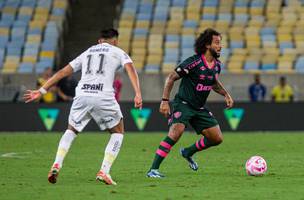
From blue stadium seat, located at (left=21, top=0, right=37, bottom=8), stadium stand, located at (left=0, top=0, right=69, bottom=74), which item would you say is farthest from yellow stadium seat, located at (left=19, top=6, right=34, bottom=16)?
blue stadium seat, located at (left=21, top=0, right=37, bottom=8)

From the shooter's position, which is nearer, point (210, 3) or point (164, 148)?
point (164, 148)

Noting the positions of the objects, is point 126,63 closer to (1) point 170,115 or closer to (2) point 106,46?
(2) point 106,46

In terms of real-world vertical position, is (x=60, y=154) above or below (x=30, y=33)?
above

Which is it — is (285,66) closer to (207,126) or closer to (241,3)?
(241,3)

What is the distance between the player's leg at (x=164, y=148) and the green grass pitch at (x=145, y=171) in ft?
0.63

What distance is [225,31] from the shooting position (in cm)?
3762

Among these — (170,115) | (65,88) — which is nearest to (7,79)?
(65,88)

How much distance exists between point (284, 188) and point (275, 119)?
17.3 m

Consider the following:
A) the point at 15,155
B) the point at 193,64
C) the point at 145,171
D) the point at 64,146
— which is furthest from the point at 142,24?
the point at 64,146

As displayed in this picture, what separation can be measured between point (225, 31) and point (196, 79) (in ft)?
75.5

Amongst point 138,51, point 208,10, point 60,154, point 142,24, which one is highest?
point 60,154

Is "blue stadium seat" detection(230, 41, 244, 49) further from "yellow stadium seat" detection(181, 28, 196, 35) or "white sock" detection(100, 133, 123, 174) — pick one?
"white sock" detection(100, 133, 123, 174)

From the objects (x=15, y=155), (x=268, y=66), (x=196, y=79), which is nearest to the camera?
(x=196, y=79)

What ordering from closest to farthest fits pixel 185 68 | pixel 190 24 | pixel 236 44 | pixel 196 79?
pixel 185 68 < pixel 196 79 < pixel 236 44 < pixel 190 24
